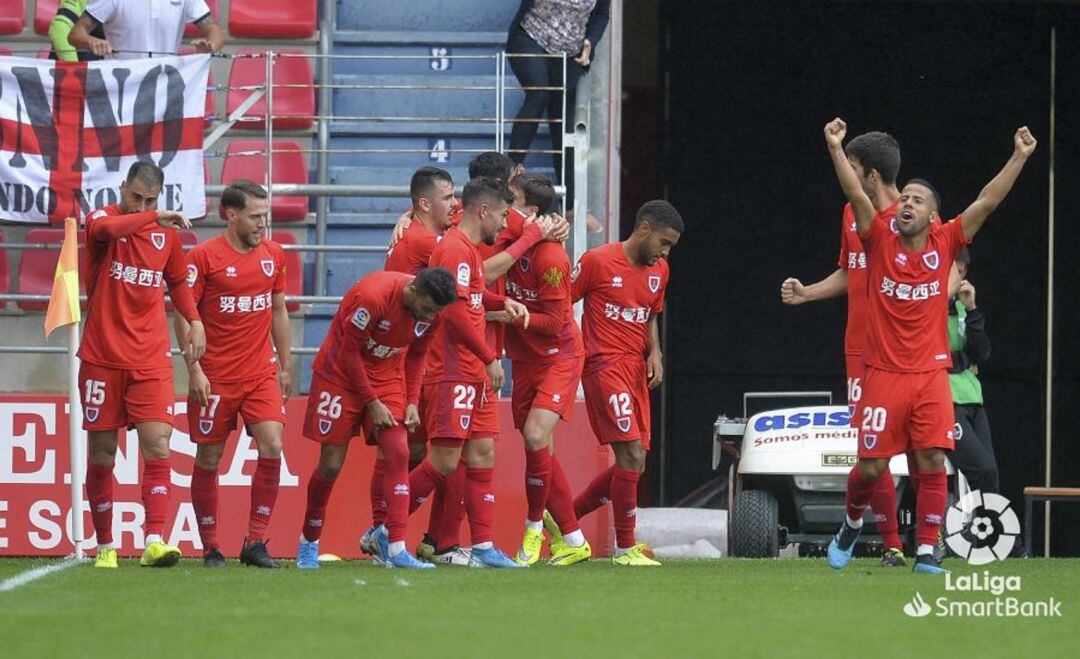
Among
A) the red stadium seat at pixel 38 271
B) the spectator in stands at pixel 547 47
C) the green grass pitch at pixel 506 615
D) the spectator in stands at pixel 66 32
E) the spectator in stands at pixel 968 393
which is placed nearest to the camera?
the green grass pitch at pixel 506 615

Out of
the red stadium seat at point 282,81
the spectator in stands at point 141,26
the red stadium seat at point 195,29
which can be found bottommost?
the red stadium seat at point 282,81

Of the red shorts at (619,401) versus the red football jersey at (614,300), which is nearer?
the red shorts at (619,401)

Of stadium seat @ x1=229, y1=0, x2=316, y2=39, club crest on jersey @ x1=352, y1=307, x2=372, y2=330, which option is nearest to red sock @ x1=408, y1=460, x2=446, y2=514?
club crest on jersey @ x1=352, y1=307, x2=372, y2=330

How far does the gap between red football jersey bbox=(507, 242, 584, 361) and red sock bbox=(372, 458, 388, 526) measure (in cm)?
105

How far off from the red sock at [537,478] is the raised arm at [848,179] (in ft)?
6.92

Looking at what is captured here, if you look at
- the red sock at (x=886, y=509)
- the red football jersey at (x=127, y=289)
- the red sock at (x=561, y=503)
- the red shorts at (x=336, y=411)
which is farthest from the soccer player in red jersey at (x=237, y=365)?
the red sock at (x=886, y=509)

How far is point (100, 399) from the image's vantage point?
9.09 meters

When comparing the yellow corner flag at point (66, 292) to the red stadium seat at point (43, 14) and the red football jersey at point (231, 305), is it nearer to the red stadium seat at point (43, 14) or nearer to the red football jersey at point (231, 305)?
the red football jersey at point (231, 305)

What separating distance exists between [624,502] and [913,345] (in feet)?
6.51

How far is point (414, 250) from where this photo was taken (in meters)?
9.54

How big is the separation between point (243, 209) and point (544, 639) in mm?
3844

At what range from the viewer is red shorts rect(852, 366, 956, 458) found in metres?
8.42

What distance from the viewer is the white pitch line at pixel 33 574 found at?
7.98 m

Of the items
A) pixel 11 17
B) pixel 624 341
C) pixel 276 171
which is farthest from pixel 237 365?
pixel 11 17
